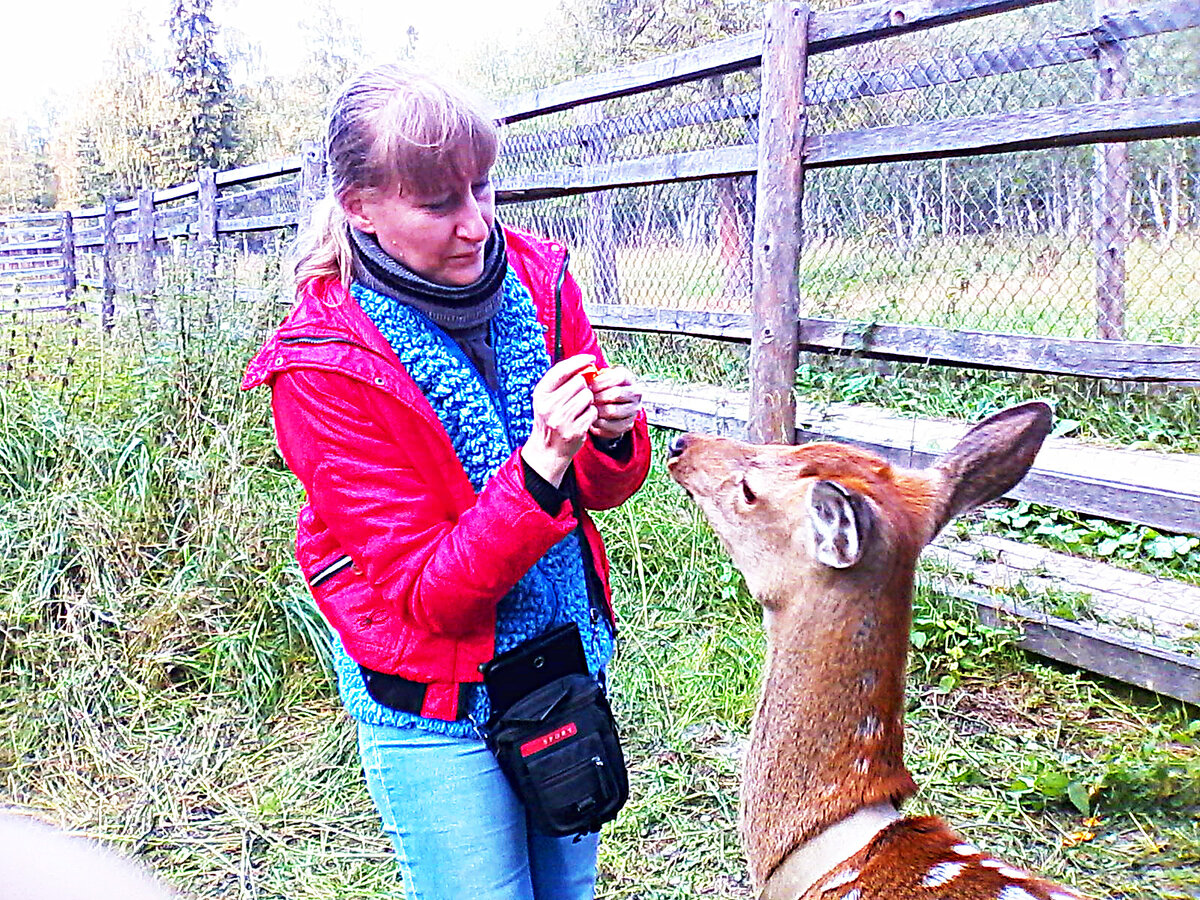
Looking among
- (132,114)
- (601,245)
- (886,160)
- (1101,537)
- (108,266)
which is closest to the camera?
(886,160)

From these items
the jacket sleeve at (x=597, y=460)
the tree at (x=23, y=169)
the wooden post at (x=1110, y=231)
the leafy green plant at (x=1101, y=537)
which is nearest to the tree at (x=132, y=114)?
the tree at (x=23, y=169)

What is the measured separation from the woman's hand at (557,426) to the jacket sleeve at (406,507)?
0.04 metres

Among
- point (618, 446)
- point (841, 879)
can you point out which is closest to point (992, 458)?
point (618, 446)

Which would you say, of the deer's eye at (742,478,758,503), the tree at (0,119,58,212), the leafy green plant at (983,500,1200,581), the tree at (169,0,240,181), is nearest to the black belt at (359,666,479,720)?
the deer's eye at (742,478,758,503)

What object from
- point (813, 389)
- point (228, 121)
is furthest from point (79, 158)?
point (813, 389)

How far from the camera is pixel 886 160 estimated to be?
4516 millimetres

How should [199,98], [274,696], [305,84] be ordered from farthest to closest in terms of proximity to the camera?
[199,98], [305,84], [274,696]

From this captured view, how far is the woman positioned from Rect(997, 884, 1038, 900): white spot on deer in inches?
33.6

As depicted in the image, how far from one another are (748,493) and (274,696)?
296cm

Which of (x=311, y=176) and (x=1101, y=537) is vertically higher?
(x=311, y=176)

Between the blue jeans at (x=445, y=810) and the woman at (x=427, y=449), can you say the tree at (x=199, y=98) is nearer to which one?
the woman at (x=427, y=449)

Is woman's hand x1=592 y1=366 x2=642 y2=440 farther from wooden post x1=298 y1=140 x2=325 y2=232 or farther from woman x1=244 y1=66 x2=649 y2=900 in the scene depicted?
wooden post x1=298 y1=140 x2=325 y2=232

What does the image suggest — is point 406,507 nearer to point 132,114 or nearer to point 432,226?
point 432,226

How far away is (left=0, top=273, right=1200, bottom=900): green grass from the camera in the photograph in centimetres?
371
